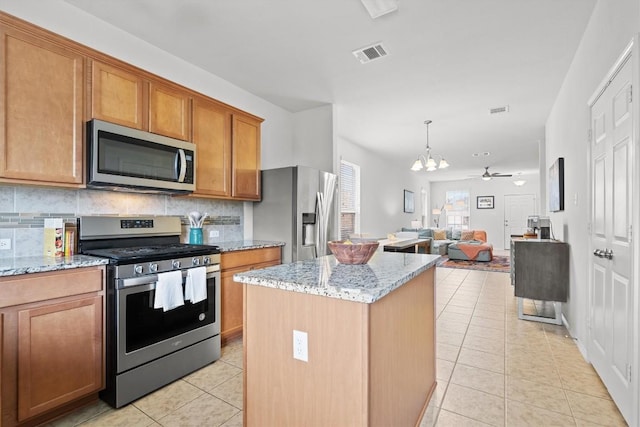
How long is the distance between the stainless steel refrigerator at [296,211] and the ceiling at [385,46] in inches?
42.6

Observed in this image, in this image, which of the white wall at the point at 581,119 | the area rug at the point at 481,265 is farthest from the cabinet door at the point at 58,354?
the area rug at the point at 481,265

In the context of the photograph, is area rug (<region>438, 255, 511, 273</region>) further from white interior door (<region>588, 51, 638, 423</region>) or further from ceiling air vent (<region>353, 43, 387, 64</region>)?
ceiling air vent (<region>353, 43, 387, 64</region>)

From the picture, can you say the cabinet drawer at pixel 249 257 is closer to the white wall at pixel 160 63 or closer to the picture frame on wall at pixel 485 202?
the white wall at pixel 160 63

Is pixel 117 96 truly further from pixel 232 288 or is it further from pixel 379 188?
pixel 379 188

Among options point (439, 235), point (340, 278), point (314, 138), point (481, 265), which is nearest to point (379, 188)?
point (481, 265)

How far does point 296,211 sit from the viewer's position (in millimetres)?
3348

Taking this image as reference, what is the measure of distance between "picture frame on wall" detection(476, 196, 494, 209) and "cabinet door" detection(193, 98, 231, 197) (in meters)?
11.1

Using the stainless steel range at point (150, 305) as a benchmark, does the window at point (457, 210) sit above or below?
above

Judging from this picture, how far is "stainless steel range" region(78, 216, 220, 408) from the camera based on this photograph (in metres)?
Result: 1.94

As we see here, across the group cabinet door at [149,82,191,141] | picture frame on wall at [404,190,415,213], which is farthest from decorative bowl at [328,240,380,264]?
picture frame on wall at [404,190,415,213]

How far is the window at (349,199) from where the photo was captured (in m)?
6.07

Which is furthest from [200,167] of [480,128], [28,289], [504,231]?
[504,231]

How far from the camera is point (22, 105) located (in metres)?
1.86

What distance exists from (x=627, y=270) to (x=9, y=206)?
12.2 ft
